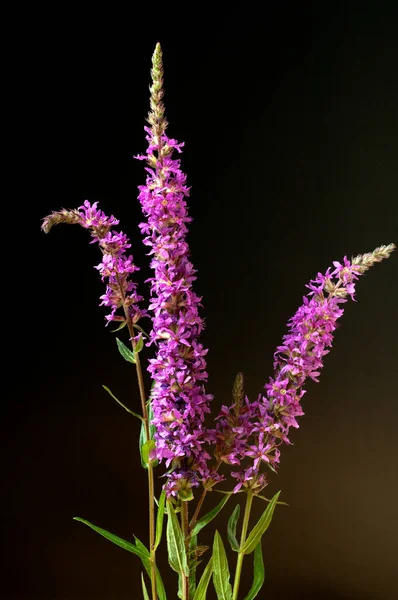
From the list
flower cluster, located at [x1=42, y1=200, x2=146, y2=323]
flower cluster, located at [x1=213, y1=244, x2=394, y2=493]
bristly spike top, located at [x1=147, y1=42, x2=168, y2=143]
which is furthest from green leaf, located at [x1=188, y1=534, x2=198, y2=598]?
bristly spike top, located at [x1=147, y1=42, x2=168, y2=143]

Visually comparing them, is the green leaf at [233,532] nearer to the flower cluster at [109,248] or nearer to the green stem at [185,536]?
the green stem at [185,536]

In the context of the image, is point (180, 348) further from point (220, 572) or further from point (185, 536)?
point (220, 572)

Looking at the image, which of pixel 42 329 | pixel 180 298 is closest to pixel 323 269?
pixel 42 329

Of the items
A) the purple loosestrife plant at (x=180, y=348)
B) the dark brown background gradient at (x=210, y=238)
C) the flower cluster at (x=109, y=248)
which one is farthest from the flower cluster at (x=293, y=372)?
the dark brown background gradient at (x=210, y=238)

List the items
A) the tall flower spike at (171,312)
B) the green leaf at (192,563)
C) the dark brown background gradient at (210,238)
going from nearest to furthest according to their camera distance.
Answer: the tall flower spike at (171,312), the green leaf at (192,563), the dark brown background gradient at (210,238)

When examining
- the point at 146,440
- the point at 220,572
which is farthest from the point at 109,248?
the point at 220,572

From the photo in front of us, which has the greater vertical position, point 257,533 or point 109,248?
point 109,248
